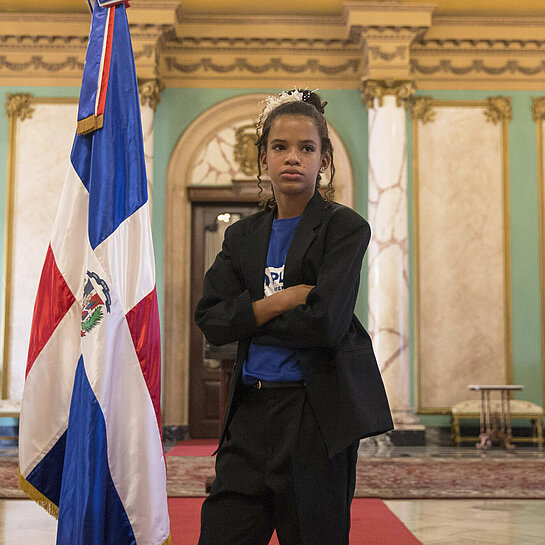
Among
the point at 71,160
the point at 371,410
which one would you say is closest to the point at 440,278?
the point at 71,160

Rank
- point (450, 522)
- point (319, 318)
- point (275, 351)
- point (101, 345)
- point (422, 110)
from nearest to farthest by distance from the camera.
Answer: point (319, 318) < point (275, 351) < point (101, 345) < point (450, 522) < point (422, 110)

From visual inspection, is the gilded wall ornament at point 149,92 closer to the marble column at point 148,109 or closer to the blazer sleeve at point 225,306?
the marble column at point 148,109

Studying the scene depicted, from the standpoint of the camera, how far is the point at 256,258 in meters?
2.00

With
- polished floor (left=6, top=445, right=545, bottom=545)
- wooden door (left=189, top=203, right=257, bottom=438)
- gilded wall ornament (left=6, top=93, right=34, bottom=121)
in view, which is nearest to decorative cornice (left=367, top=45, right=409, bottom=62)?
wooden door (left=189, top=203, right=257, bottom=438)

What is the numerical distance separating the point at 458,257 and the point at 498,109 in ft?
6.07

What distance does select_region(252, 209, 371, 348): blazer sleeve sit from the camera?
1816 mm

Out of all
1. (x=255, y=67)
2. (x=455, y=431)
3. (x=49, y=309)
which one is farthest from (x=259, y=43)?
(x=49, y=309)

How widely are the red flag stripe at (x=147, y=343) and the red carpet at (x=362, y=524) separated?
132cm

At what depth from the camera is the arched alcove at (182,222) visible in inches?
358

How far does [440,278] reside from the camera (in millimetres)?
9133

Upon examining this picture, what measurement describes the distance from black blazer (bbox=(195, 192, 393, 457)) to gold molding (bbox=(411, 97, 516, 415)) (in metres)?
7.24

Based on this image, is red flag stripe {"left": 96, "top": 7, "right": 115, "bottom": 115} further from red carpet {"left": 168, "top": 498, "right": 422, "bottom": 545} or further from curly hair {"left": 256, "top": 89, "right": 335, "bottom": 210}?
red carpet {"left": 168, "top": 498, "right": 422, "bottom": 545}

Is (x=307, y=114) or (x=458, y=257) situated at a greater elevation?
(x=458, y=257)

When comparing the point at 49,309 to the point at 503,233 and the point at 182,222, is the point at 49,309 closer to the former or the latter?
the point at 182,222
